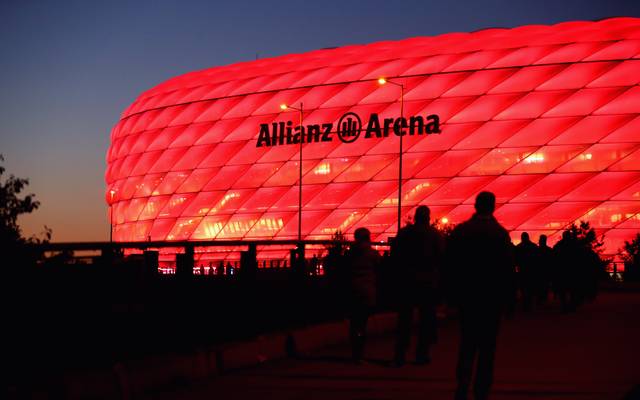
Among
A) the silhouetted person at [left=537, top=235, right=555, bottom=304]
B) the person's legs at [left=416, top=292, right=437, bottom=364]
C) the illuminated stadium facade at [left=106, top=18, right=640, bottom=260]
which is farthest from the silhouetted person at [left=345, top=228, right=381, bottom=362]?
the illuminated stadium facade at [left=106, top=18, right=640, bottom=260]

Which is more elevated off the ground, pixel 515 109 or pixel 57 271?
pixel 515 109

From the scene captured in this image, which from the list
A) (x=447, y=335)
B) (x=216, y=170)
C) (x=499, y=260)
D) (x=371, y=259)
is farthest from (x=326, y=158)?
(x=499, y=260)

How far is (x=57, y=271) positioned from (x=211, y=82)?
161 feet

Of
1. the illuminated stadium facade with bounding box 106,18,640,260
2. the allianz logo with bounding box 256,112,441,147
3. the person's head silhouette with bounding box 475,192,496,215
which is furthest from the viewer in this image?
the allianz logo with bounding box 256,112,441,147

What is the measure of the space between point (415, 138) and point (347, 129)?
12.0ft

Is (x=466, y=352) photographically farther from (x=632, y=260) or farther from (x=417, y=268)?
(x=632, y=260)

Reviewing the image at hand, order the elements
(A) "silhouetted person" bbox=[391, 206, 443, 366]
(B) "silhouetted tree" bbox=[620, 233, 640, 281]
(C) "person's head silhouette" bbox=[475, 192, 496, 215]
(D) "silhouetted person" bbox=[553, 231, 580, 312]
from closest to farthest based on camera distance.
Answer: (C) "person's head silhouette" bbox=[475, 192, 496, 215] → (A) "silhouetted person" bbox=[391, 206, 443, 366] → (D) "silhouetted person" bbox=[553, 231, 580, 312] → (B) "silhouetted tree" bbox=[620, 233, 640, 281]

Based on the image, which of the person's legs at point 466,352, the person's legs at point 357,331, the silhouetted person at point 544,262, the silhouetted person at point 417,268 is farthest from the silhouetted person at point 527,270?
the person's legs at point 466,352

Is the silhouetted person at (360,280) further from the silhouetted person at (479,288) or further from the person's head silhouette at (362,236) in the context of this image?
the silhouetted person at (479,288)

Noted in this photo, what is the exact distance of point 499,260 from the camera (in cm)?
859

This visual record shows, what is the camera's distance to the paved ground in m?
9.26

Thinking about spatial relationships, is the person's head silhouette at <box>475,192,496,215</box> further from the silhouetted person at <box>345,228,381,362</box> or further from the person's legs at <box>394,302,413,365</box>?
the silhouetted person at <box>345,228,381,362</box>

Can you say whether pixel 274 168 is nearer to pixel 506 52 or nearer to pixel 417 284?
pixel 506 52

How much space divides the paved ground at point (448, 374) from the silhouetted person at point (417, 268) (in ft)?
1.38
